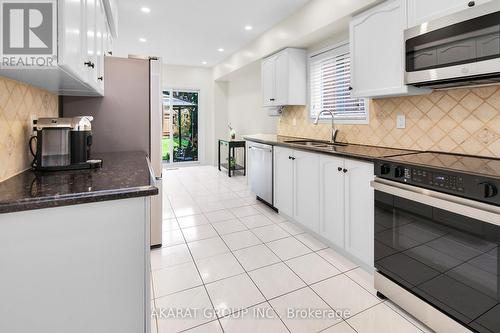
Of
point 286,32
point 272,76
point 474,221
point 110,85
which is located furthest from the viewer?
point 272,76

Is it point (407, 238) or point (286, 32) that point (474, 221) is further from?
point (286, 32)

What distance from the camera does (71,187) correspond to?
1220 millimetres

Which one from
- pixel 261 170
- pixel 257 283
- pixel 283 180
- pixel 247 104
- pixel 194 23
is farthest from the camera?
pixel 247 104

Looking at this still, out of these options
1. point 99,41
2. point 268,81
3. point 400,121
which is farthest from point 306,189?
point 99,41

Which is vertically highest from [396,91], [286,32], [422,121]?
[286,32]

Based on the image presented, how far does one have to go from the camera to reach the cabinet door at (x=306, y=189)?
8.98 ft

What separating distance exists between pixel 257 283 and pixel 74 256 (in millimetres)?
1353

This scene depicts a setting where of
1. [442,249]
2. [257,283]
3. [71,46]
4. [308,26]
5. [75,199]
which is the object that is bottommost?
[257,283]

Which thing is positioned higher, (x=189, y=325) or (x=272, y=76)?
(x=272, y=76)

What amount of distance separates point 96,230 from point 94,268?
154 mm

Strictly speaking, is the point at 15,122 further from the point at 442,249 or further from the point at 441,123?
the point at 441,123

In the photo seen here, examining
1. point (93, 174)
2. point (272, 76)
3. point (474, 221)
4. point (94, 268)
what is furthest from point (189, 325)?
point (272, 76)

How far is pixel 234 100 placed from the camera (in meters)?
7.16

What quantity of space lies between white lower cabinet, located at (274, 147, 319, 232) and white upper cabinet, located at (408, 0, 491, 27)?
130 cm
